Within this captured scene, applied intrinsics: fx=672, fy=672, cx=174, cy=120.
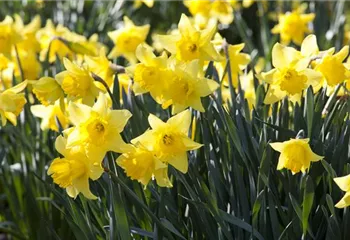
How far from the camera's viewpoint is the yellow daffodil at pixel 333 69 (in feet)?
6.36

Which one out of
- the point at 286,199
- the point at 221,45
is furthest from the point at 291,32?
the point at 286,199

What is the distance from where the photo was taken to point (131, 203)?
197 cm

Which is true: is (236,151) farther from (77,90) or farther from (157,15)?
(157,15)

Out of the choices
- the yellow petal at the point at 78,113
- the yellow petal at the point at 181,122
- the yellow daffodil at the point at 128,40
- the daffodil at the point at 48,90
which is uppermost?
the yellow petal at the point at 78,113

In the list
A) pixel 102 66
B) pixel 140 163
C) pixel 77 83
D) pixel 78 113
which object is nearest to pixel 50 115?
pixel 102 66

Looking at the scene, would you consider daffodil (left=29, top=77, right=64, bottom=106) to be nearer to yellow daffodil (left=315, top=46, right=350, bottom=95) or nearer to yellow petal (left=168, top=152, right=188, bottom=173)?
yellow petal (left=168, top=152, right=188, bottom=173)

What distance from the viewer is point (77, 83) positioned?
6.31ft

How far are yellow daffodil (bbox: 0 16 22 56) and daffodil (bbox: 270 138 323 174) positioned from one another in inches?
56.8

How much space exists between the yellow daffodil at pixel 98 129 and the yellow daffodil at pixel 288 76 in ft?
1.66

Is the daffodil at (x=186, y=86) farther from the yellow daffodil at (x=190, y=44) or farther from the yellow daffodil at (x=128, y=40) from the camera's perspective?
the yellow daffodil at (x=128, y=40)

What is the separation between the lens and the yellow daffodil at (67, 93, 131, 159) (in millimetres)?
1609

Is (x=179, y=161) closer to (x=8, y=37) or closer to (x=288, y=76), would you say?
(x=288, y=76)

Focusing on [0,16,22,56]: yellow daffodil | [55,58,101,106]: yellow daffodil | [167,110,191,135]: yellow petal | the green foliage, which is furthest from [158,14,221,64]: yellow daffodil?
[0,16,22,56]: yellow daffodil

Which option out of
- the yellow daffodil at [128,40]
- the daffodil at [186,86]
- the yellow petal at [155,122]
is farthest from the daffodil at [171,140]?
the yellow daffodil at [128,40]
